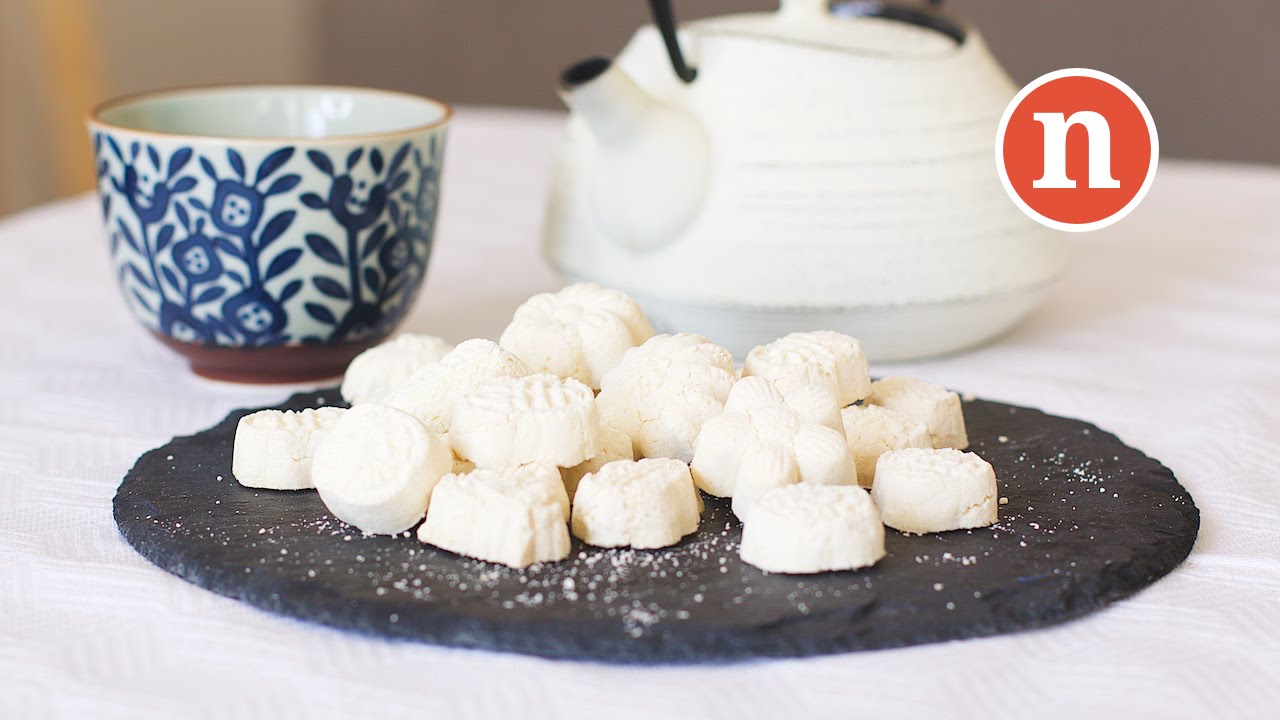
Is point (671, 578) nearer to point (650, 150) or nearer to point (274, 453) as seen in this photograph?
point (274, 453)

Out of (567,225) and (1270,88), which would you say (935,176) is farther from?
(1270,88)

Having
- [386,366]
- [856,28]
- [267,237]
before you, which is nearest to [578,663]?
[386,366]

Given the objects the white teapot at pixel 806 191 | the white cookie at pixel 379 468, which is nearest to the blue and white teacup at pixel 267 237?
the white teapot at pixel 806 191

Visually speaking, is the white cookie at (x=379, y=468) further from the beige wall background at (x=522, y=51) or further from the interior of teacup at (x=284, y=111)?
the beige wall background at (x=522, y=51)

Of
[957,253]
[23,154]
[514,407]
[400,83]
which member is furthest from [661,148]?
[400,83]

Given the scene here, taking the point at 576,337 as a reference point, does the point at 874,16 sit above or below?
above

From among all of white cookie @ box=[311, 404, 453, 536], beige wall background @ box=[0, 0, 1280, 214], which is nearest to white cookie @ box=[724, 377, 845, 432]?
white cookie @ box=[311, 404, 453, 536]
